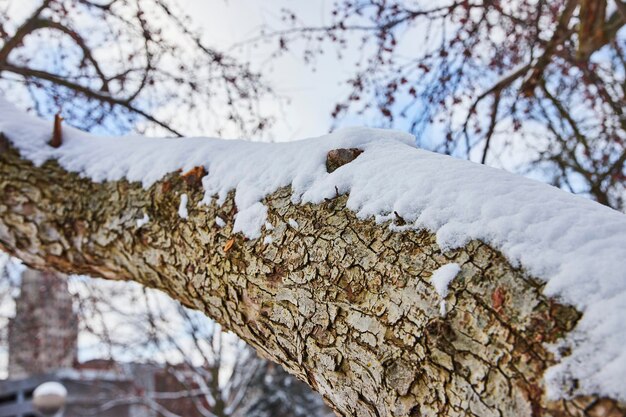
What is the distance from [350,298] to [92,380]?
491 inches

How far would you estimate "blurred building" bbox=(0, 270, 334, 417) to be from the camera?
8.07 meters

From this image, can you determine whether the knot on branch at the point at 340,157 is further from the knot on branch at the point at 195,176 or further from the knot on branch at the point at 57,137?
the knot on branch at the point at 57,137

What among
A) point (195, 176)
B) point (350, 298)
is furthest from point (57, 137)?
point (350, 298)

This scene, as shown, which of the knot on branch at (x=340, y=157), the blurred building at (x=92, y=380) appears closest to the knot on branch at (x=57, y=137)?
the knot on branch at (x=340, y=157)

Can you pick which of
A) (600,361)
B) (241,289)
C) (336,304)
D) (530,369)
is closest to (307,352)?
(336,304)

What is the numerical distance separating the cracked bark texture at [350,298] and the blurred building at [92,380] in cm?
537

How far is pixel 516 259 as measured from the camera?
0.97 m

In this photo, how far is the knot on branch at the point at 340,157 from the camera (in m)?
1.43

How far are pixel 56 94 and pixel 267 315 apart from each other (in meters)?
3.48

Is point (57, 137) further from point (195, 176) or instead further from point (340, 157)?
point (340, 157)

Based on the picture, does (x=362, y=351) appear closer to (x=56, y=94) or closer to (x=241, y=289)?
(x=241, y=289)

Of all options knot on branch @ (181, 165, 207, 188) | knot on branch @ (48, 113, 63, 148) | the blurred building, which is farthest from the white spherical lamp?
knot on branch @ (181, 165, 207, 188)

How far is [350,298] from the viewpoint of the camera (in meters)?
1.18

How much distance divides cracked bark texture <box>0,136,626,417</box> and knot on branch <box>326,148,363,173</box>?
0.50 feet
